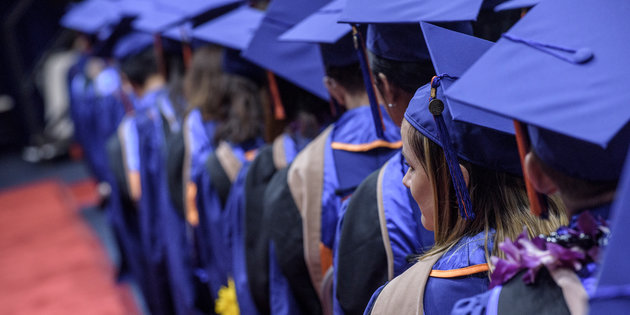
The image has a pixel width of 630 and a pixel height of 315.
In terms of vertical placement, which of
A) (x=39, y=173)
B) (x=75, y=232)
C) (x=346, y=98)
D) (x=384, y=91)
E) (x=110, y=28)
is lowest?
(x=39, y=173)

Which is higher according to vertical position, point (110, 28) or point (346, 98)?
point (346, 98)

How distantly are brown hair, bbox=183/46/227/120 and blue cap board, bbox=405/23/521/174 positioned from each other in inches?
56.6

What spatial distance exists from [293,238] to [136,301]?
9.02 ft

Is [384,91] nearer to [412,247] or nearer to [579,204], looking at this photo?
[412,247]

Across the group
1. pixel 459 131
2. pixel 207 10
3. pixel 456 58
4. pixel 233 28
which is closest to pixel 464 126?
pixel 459 131

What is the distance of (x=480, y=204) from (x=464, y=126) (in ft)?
0.47

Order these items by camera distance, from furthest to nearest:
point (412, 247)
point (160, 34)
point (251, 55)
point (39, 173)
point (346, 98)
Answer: point (39, 173) → point (160, 34) → point (251, 55) → point (346, 98) → point (412, 247)

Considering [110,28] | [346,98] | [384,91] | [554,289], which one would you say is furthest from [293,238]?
[110,28]

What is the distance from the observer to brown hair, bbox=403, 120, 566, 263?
Result: 40.6 inches

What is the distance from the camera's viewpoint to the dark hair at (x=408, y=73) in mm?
1360

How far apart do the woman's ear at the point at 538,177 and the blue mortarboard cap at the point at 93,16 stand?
4305mm

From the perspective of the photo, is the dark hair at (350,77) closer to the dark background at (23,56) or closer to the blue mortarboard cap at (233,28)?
the blue mortarboard cap at (233,28)

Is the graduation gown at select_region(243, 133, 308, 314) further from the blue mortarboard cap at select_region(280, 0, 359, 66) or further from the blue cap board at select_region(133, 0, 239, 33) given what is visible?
the blue cap board at select_region(133, 0, 239, 33)

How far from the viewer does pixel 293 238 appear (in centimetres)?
176
